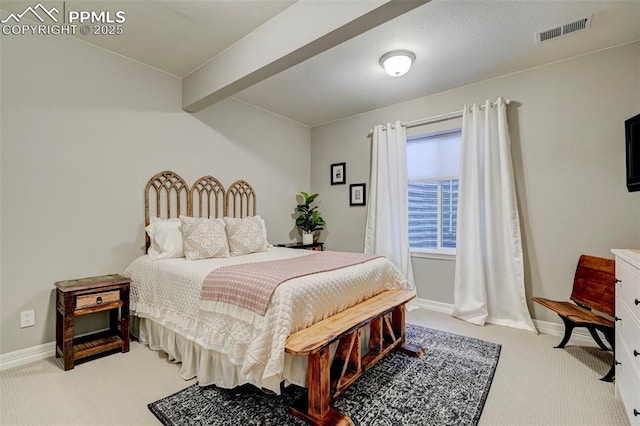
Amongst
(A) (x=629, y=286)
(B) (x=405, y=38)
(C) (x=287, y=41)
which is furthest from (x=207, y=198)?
(A) (x=629, y=286)

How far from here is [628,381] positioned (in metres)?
1.54

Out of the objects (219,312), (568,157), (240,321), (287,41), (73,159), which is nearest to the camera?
(240,321)

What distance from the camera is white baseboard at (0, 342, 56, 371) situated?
222cm

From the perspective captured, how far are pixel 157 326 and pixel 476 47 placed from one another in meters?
3.65

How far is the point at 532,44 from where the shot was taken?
257 cm

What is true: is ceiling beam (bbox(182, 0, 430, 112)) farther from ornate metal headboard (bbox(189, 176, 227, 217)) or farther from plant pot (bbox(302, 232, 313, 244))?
plant pot (bbox(302, 232, 313, 244))

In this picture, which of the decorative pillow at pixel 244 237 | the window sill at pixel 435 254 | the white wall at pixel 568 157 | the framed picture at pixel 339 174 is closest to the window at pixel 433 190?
the window sill at pixel 435 254

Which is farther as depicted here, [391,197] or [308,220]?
[308,220]

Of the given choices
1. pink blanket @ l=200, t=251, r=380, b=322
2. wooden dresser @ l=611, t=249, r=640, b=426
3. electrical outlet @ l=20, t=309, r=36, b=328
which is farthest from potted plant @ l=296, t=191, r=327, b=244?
wooden dresser @ l=611, t=249, r=640, b=426

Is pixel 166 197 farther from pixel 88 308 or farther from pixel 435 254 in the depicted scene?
pixel 435 254

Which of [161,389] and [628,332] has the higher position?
[628,332]

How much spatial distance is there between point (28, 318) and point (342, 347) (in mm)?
→ 2471

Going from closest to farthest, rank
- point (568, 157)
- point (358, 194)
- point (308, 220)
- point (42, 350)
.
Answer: point (42, 350) → point (568, 157) → point (358, 194) → point (308, 220)

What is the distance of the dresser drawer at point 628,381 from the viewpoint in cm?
140
